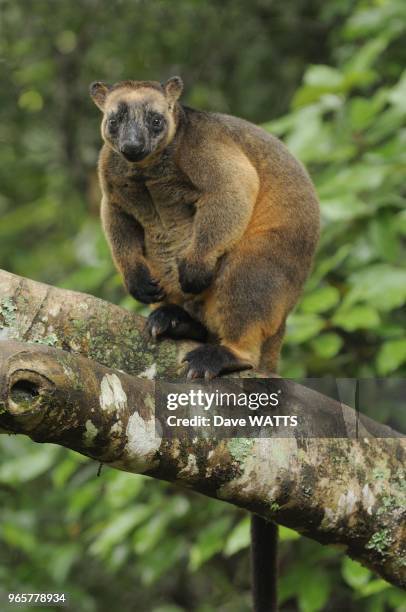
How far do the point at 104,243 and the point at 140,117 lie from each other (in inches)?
50.7

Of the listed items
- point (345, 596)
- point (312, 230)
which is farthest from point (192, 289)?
point (345, 596)

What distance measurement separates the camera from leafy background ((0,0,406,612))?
216 inches

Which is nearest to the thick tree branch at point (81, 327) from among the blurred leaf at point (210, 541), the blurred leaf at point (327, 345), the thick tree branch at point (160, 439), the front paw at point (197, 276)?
the thick tree branch at point (160, 439)

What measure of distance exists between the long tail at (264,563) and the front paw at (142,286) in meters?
1.38

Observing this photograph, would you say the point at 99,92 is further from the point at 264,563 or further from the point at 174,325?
the point at 264,563

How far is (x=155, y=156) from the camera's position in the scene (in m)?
5.25

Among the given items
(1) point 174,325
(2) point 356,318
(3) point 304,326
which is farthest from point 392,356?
(1) point 174,325

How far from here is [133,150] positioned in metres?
5.02

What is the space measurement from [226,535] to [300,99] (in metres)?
3.00

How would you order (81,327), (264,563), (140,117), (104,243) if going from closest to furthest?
(81,327), (264,563), (140,117), (104,243)

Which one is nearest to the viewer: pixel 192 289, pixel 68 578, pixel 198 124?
pixel 192 289

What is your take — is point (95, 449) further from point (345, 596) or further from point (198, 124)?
point (345, 596)

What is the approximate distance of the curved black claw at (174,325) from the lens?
463cm

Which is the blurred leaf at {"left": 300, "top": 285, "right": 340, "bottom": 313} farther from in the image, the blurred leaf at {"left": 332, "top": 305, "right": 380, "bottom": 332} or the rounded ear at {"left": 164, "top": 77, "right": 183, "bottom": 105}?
the rounded ear at {"left": 164, "top": 77, "right": 183, "bottom": 105}
